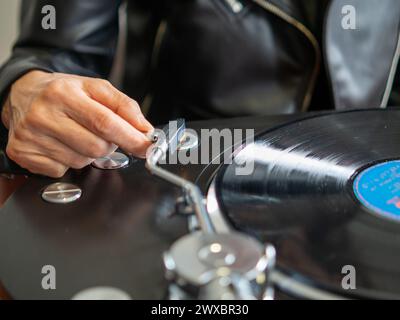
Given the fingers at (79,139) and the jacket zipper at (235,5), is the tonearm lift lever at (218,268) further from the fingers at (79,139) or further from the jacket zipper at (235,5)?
the jacket zipper at (235,5)

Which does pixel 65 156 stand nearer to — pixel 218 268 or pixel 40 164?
pixel 40 164

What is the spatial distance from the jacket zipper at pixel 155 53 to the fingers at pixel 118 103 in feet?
1.18

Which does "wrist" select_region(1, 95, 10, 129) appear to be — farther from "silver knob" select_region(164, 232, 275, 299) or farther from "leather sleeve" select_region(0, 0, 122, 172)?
"silver knob" select_region(164, 232, 275, 299)

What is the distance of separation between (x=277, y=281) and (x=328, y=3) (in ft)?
1.77

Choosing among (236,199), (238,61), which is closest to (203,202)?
(236,199)

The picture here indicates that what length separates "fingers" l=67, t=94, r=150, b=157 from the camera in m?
0.52

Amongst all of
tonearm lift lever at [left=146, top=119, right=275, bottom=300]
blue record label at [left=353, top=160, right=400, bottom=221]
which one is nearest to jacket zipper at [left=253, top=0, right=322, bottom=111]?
blue record label at [left=353, top=160, right=400, bottom=221]

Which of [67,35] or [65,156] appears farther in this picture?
[67,35]

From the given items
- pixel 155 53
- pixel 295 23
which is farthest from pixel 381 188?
pixel 155 53

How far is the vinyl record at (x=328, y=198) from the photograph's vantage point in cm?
40

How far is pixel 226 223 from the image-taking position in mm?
439

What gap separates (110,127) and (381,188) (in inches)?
10.8

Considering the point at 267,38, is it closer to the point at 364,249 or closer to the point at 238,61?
the point at 238,61

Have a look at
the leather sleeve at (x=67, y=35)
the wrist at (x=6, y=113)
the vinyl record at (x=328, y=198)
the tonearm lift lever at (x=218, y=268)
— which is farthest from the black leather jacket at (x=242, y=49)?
the tonearm lift lever at (x=218, y=268)
